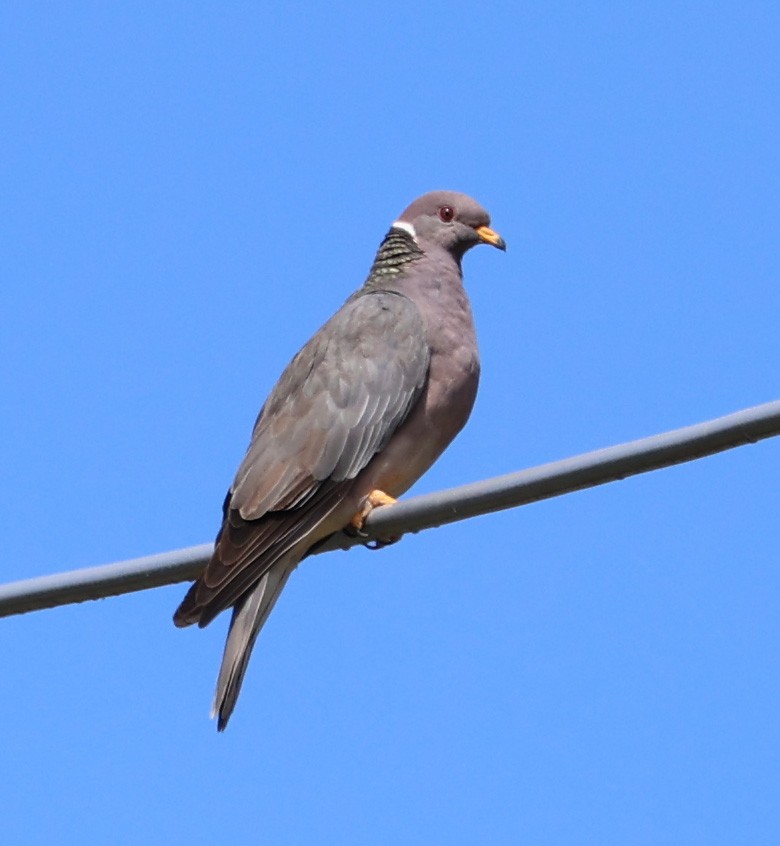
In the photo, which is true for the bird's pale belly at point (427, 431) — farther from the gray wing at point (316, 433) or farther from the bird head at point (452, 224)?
the bird head at point (452, 224)

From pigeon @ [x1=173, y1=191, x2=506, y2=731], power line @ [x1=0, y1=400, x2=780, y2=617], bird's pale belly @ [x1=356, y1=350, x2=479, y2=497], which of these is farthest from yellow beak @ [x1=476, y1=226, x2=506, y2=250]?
power line @ [x1=0, y1=400, x2=780, y2=617]

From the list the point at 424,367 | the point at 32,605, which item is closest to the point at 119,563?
the point at 32,605

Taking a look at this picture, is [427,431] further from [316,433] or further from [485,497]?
[485,497]

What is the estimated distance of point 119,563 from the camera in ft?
14.1

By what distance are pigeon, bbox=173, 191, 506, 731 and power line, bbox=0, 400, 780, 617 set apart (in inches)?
32.7

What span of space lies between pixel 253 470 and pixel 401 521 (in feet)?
5.36

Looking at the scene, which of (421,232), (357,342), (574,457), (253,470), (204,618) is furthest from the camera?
(421,232)

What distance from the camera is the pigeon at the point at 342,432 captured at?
5.67 metres

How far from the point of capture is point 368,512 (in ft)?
19.8

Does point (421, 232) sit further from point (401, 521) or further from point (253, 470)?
point (401, 521)

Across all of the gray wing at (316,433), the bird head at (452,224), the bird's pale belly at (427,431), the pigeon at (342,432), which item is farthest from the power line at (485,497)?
the bird head at (452,224)

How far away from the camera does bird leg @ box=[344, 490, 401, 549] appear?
6041mm

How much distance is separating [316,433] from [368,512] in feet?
1.25

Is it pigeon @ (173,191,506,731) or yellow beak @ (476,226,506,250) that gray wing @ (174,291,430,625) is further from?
yellow beak @ (476,226,506,250)
